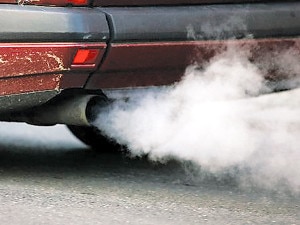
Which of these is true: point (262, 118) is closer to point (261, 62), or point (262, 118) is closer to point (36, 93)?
point (261, 62)

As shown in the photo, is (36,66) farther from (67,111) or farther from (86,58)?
(67,111)

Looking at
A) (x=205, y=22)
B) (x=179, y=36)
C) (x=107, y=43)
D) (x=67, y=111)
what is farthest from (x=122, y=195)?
(x=205, y=22)

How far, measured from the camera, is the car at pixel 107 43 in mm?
3688

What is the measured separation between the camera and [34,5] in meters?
3.71

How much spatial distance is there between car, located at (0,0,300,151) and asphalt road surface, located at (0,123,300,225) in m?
0.32

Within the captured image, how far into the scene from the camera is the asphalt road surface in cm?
334

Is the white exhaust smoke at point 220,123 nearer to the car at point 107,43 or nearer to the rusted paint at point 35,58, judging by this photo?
the car at point 107,43

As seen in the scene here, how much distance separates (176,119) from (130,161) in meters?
0.66

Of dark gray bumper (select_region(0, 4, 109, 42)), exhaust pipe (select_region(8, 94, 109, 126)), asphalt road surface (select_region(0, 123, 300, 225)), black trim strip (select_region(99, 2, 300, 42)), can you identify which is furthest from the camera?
exhaust pipe (select_region(8, 94, 109, 126))

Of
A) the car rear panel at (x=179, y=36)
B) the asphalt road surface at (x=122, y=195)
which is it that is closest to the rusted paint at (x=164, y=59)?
the car rear panel at (x=179, y=36)

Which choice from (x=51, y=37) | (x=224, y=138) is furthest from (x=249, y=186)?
(x=51, y=37)

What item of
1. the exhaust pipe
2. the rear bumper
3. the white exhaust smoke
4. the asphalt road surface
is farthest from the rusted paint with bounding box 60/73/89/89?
the asphalt road surface

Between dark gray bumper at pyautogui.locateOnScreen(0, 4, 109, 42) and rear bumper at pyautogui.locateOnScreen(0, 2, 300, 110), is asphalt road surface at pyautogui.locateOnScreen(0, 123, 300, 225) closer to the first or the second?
rear bumper at pyautogui.locateOnScreen(0, 2, 300, 110)

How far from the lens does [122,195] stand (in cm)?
379
